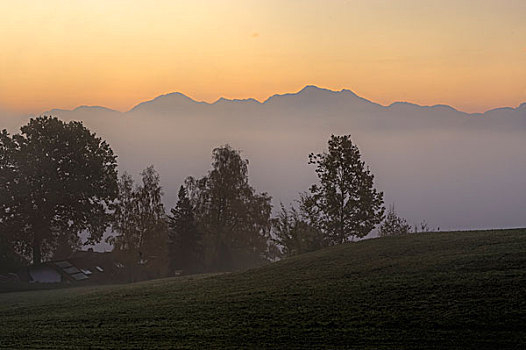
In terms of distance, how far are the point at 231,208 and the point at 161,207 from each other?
8173 millimetres

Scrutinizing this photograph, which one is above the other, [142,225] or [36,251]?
[142,225]

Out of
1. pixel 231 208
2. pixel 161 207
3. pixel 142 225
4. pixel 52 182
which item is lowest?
pixel 142 225

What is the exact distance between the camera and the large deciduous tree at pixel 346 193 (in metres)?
41.4

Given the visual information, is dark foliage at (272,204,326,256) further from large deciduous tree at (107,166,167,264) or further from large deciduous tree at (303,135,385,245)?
large deciduous tree at (107,166,167,264)

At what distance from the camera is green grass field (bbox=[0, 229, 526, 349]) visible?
14984 millimetres

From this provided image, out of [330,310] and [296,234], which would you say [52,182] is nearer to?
[296,234]

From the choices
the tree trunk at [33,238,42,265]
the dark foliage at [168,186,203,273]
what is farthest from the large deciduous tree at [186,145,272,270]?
the tree trunk at [33,238,42,265]

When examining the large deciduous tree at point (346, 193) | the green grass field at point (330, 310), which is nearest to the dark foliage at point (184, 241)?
the large deciduous tree at point (346, 193)

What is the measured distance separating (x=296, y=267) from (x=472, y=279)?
11.3 meters

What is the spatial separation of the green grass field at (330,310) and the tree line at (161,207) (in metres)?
14.6

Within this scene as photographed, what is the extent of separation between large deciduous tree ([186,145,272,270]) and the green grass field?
39708mm

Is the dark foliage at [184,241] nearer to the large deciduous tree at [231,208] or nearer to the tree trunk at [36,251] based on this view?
the large deciduous tree at [231,208]

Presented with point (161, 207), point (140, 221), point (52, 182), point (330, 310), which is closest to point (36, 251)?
point (52, 182)

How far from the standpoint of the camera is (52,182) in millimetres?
54000
